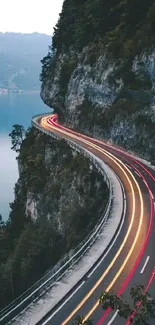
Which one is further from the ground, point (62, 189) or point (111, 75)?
point (111, 75)

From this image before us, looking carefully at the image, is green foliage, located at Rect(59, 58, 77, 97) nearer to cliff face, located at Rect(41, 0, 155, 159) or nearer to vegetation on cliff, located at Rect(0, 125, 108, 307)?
cliff face, located at Rect(41, 0, 155, 159)

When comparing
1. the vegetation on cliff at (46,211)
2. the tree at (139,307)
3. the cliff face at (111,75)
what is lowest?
the vegetation on cliff at (46,211)

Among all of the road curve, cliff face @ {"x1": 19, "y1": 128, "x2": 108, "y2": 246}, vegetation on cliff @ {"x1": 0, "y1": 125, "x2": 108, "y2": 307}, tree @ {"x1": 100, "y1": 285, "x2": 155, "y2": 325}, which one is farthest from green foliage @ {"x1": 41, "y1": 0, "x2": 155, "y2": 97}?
tree @ {"x1": 100, "y1": 285, "x2": 155, "y2": 325}

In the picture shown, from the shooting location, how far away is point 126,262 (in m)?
34.9

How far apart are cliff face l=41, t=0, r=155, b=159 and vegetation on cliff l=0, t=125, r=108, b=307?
9417mm

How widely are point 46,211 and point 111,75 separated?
90.8 feet

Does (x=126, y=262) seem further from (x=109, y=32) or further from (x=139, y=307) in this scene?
(x=109, y=32)

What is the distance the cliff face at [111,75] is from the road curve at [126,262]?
12.6 m

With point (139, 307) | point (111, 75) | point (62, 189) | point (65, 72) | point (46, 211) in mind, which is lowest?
point (46, 211)

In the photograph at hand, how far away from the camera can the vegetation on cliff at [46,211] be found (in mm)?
53612

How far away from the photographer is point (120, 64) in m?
75.7

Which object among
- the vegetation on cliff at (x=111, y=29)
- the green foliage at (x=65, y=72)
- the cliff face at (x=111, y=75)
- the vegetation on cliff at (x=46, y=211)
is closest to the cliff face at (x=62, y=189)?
the vegetation on cliff at (x=46, y=211)

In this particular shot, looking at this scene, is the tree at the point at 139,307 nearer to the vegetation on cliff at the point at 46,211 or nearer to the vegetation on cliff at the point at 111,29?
the vegetation on cliff at the point at 46,211

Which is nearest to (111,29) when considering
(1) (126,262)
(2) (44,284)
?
(1) (126,262)
